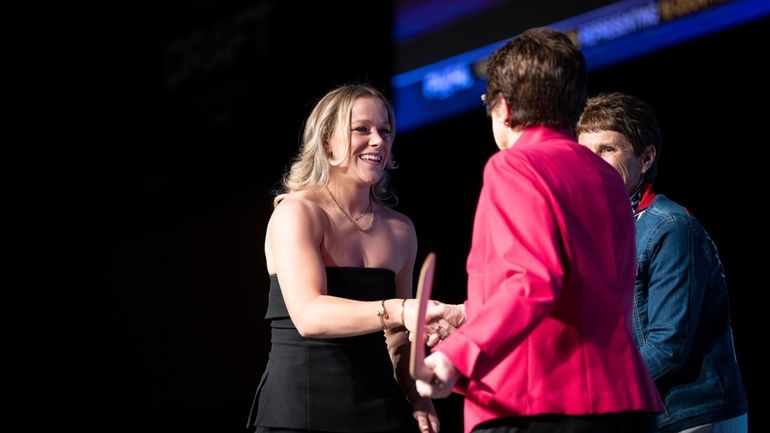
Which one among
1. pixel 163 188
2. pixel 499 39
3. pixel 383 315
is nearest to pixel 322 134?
pixel 383 315

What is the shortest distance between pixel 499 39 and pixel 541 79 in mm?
2430

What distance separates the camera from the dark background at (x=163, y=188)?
4.68 m

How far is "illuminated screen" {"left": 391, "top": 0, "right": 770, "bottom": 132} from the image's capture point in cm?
321

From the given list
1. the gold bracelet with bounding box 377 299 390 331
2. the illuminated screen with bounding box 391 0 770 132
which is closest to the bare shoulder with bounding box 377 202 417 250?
the gold bracelet with bounding box 377 299 390 331

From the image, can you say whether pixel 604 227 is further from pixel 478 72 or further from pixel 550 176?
pixel 478 72

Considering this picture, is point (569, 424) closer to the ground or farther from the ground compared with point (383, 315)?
closer to the ground

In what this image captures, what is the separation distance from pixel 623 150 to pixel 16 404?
4.76 meters

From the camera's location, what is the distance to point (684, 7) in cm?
325

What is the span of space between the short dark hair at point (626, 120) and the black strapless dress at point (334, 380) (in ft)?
2.02

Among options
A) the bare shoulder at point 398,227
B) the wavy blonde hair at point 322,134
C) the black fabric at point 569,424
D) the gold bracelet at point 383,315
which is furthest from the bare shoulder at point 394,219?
the black fabric at point 569,424

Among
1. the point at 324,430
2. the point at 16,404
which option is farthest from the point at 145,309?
the point at 324,430

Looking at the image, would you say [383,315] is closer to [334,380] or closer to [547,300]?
[334,380]

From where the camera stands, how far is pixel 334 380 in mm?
2109

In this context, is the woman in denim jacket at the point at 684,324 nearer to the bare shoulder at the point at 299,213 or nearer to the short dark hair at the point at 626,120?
the short dark hair at the point at 626,120
